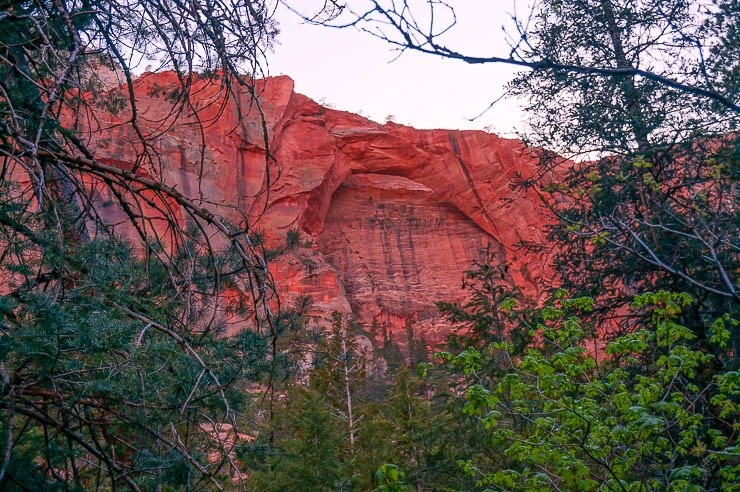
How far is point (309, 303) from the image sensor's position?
8695 mm

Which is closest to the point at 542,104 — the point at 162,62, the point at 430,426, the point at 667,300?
the point at 667,300

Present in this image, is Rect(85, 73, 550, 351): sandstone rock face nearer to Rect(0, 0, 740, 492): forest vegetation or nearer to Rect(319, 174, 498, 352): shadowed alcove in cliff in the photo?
Rect(319, 174, 498, 352): shadowed alcove in cliff

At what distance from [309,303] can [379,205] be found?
30.4m

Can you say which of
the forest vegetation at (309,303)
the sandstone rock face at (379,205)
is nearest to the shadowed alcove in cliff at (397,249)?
the sandstone rock face at (379,205)

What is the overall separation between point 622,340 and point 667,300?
524 millimetres

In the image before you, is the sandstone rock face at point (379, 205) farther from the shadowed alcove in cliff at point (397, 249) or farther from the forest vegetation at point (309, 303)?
the forest vegetation at point (309, 303)

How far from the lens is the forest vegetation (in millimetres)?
2539

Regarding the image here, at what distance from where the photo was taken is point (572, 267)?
29.0ft

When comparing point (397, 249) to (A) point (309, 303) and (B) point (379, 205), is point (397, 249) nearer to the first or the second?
(B) point (379, 205)

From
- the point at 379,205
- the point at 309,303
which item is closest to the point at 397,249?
the point at 379,205

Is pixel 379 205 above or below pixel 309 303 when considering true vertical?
above

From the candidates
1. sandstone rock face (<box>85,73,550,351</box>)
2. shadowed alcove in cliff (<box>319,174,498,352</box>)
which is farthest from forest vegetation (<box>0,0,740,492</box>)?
shadowed alcove in cliff (<box>319,174,498,352</box>)

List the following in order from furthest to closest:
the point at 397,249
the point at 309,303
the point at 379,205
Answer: the point at 379,205 < the point at 397,249 < the point at 309,303

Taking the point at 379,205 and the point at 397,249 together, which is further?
the point at 379,205
